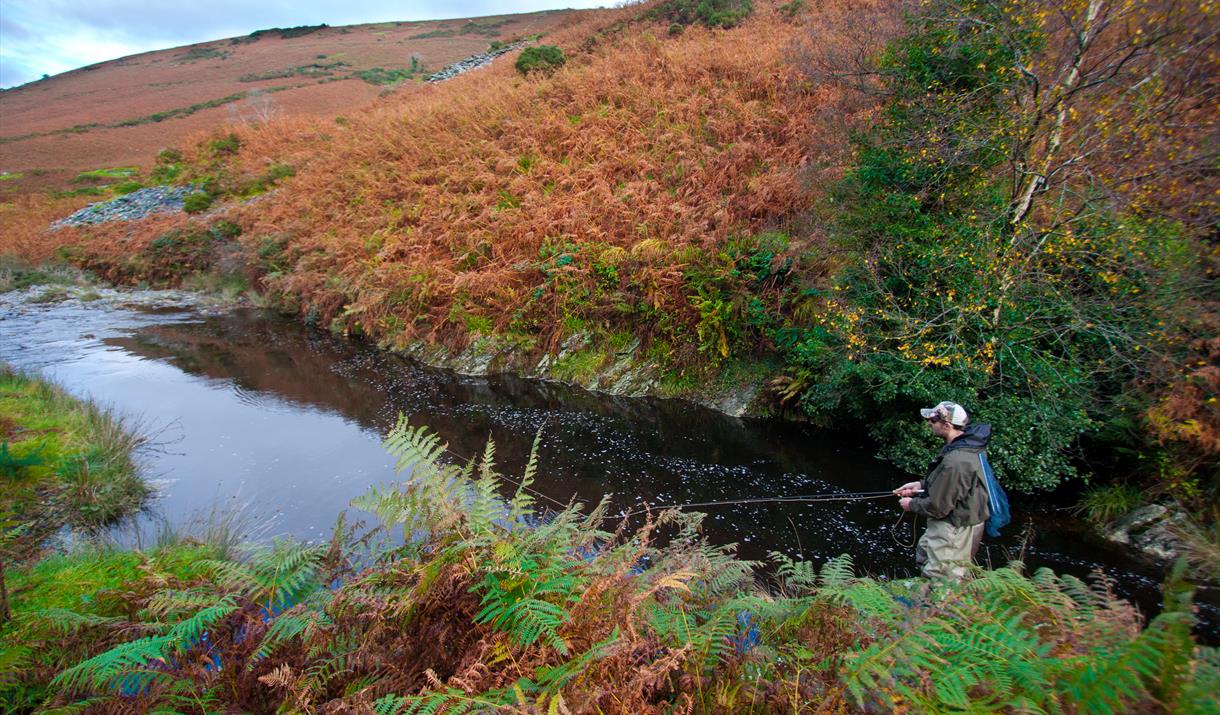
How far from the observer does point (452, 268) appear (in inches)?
557

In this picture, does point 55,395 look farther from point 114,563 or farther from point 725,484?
point 725,484

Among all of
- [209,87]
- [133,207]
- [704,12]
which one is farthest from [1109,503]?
[209,87]

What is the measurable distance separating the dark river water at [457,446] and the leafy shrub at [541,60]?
13811 millimetres

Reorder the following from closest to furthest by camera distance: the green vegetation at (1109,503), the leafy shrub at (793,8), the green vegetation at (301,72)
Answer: the green vegetation at (1109,503) < the leafy shrub at (793,8) < the green vegetation at (301,72)

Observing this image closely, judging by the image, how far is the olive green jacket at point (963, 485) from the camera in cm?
462

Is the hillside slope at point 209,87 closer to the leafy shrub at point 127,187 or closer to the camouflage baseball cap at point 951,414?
the leafy shrub at point 127,187

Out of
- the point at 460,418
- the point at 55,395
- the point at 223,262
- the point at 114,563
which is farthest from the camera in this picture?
the point at 223,262

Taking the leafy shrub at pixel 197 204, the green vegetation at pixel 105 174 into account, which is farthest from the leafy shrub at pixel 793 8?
the green vegetation at pixel 105 174

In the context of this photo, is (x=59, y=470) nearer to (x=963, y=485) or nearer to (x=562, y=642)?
(x=562, y=642)

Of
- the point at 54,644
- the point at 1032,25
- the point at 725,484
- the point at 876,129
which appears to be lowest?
the point at 725,484

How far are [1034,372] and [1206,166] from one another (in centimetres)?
280

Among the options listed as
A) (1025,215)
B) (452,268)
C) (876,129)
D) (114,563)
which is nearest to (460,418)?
(452,268)

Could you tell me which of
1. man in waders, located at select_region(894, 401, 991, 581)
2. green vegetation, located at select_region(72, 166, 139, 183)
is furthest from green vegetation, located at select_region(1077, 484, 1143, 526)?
green vegetation, located at select_region(72, 166, 139, 183)

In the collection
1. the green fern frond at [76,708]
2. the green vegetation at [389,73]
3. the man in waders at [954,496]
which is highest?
the green vegetation at [389,73]
